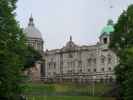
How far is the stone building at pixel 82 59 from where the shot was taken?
112 meters

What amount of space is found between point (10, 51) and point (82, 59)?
7441 centimetres

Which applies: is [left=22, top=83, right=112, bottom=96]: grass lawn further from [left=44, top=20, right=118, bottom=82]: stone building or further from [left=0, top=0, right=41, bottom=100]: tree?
[left=44, top=20, right=118, bottom=82]: stone building

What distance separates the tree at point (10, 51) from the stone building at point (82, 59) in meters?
60.4

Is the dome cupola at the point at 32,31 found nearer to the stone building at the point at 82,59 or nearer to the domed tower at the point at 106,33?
the stone building at the point at 82,59

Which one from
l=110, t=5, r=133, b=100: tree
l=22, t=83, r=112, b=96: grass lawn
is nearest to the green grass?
l=22, t=83, r=112, b=96: grass lawn

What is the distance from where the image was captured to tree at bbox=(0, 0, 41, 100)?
141ft

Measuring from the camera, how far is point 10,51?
4459 cm

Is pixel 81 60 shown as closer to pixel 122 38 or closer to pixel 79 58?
pixel 79 58

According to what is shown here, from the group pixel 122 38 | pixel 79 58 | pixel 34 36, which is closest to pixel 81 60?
pixel 79 58

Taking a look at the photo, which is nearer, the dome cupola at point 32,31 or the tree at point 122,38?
the tree at point 122,38

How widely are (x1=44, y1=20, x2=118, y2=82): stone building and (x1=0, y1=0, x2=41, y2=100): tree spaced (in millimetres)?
60377

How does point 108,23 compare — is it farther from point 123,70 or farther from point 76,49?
point 123,70

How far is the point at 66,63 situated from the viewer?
122375mm

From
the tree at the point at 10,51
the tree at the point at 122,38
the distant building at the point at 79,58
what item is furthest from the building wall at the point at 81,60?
the tree at the point at 10,51
